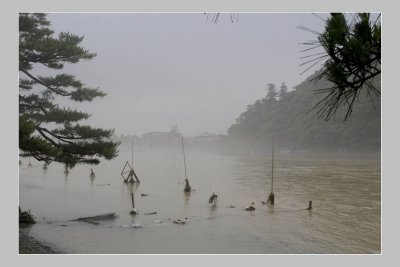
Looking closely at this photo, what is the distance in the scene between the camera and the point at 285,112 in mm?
50938

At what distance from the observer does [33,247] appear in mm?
6484

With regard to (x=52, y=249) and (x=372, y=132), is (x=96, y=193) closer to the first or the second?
(x=52, y=249)

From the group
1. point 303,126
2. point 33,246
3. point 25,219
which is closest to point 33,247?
point 33,246

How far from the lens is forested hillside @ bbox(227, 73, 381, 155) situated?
34.7 meters

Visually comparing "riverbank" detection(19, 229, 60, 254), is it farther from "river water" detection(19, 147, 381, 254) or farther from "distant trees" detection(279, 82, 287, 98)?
"distant trees" detection(279, 82, 287, 98)

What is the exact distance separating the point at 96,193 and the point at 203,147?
176ft

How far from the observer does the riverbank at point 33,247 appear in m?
6.21

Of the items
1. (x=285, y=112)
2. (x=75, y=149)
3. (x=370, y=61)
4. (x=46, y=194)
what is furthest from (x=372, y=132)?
(x=370, y=61)

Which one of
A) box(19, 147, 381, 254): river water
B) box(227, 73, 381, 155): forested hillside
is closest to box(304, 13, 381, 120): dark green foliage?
box(19, 147, 381, 254): river water

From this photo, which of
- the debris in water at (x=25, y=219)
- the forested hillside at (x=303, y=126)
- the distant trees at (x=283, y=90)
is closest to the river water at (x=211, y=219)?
the debris in water at (x=25, y=219)

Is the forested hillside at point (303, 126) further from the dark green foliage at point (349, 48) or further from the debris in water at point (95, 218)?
the dark green foliage at point (349, 48)

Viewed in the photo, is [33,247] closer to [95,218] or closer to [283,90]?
[95,218]

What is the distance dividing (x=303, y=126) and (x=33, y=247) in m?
39.9

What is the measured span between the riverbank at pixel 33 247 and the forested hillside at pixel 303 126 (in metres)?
21.0
